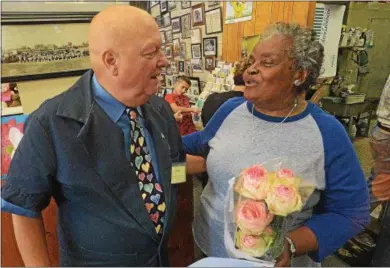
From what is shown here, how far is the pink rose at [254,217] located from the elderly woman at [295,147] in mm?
219

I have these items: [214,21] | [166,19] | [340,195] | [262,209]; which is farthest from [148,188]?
[166,19]

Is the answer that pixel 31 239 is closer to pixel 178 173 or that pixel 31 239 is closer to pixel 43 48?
pixel 178 173

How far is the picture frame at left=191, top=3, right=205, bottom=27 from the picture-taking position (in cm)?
356

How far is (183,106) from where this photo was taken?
323 centimetres

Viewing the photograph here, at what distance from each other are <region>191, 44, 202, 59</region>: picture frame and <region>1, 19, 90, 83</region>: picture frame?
2173 mm

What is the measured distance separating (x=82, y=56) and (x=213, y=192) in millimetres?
1173

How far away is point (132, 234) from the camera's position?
0.94 m

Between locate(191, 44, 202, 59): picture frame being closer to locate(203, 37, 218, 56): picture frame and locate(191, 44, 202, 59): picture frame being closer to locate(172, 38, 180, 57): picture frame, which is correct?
locate(203, 37, 218, 56): picture frame

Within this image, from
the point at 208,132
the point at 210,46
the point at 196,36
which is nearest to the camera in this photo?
the point at 208,132

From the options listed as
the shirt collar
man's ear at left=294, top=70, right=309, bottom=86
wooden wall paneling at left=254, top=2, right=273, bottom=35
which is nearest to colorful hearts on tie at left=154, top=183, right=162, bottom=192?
the shirt collar

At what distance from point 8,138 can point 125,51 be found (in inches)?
30.4

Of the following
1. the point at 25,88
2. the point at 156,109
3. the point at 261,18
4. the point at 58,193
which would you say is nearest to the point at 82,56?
the point at 25,88

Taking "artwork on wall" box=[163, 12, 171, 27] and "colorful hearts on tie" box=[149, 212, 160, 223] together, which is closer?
"colorful hearts on tie" box=[149, 212, 160, 223]

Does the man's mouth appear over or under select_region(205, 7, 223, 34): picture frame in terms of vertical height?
under
